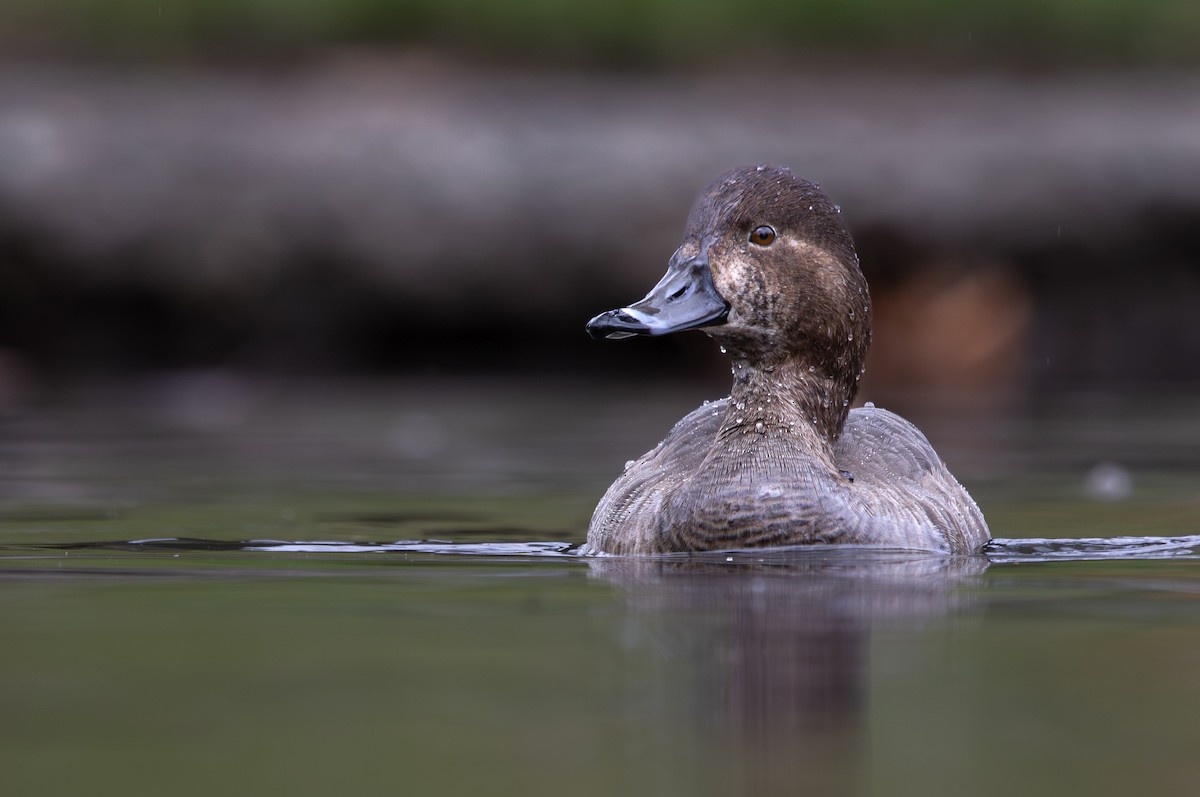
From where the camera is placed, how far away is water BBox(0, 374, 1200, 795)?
2725mm

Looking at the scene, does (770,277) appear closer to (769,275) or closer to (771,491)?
(769,275)

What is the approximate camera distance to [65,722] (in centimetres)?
300

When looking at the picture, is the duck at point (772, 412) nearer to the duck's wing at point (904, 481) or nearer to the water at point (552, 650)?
the duck's wing at point (904, 481)

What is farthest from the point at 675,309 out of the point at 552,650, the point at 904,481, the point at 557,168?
the point at 557,168

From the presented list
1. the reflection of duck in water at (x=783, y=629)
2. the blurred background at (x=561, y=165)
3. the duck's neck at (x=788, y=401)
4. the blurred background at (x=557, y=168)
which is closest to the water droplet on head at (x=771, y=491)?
the reflection of duck in water at (x=783, y=629)

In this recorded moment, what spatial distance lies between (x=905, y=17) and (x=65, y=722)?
34.8 feet

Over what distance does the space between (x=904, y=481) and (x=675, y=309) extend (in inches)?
34.5

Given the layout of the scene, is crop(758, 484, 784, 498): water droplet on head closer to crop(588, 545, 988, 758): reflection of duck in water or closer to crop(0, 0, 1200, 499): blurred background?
crop(588, 545, 988, 758): reflection of duck in water

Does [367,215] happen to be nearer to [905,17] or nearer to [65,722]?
[905,17]

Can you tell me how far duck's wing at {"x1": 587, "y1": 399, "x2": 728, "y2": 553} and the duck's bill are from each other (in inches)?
16.4

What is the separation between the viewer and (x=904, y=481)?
18.6 feet

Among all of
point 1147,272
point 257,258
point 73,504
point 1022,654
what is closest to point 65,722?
point 1022,654

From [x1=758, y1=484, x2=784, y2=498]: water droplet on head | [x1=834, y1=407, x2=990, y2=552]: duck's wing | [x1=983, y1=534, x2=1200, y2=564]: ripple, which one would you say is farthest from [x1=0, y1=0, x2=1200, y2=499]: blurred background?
[x1=758, y1=484, x2=784, y2=498]: water droplet on head

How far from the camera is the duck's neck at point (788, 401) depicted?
5508 mm
